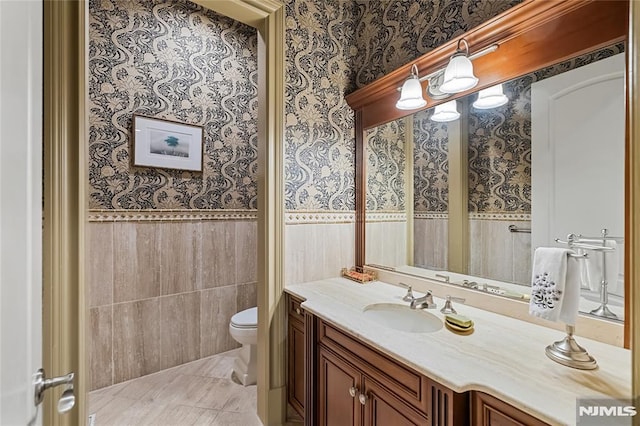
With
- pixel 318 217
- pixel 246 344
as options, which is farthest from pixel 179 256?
pixel 318 217

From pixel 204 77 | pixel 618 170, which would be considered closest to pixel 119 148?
pixel 204 77

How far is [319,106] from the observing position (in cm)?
200

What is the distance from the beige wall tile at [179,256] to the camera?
2.46 metres

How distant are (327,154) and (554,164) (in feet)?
4.06

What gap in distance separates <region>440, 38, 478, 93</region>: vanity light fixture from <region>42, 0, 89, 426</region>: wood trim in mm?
1506

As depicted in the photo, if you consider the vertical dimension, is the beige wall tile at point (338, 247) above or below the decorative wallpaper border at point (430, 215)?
below

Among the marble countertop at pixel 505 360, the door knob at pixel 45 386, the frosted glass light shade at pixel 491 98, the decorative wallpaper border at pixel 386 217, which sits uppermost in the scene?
the frosted glass light shade at pixel 491 98

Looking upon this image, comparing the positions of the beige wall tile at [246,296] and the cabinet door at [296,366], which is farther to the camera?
the beige wall tile at [246,296]

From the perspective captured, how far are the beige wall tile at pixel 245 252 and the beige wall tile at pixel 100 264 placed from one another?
996mm

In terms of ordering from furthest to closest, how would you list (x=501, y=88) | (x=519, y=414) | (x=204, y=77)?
(x=204, y=77), (x=501, y=88), (x=519, y=414)

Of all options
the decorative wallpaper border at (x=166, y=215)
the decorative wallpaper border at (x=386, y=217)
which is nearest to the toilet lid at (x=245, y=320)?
the decorative wallpaper border at (x=166, y=215)

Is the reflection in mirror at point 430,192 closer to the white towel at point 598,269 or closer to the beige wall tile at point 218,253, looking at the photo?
the white towel at point 598,269

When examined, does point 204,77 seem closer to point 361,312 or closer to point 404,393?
point 361,312

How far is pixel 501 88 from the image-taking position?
1379 millimetres
